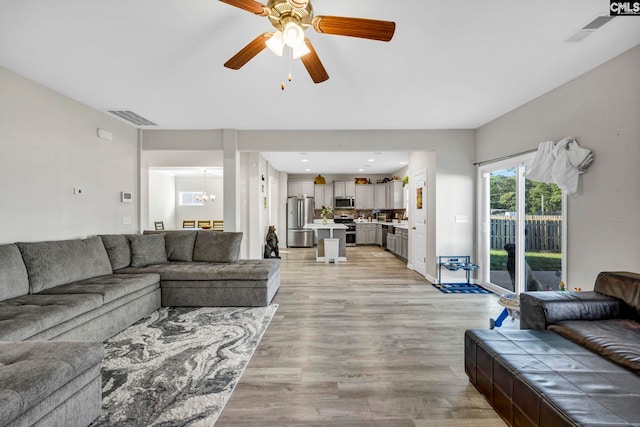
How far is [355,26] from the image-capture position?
5.75 feet

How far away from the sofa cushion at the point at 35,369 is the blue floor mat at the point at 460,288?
14.4 ft

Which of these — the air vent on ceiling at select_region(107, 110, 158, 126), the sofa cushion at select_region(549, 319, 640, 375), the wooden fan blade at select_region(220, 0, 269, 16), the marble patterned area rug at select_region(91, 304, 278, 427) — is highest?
the air vent on ceiling at select_region(107, 110, 158, 126)

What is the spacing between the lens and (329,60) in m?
2.73

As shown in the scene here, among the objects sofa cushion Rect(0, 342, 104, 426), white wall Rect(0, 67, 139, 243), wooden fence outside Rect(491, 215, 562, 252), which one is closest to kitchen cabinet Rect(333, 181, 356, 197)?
wooden fence outside Rect(491, 215, 562, 252)

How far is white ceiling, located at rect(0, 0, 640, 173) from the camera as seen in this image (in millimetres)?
2061

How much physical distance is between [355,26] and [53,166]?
379 centimetres

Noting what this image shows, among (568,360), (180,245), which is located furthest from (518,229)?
(180,245)

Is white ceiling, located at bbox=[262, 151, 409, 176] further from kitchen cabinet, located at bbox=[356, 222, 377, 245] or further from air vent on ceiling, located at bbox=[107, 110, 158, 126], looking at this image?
air vent on ceiling, located at bbox=[107, 110, 158, 126]

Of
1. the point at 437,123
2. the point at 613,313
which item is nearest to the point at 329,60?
the point at 437,123

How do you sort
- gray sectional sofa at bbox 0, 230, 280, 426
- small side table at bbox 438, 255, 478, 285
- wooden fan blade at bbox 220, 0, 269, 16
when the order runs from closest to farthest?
gray sectional sofa at bbox 0, 230, 280, 426 < wooden fan blade at bbox 220, 0, 269, 16 < small side table at bbox 438, 255, 478, 285

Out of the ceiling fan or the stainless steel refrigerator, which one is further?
the stainless steel refrigerator

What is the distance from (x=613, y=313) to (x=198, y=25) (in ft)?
12.6

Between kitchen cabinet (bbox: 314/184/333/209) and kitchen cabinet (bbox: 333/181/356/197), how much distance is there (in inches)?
7.1

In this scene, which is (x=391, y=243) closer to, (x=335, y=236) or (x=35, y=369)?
(x=335, y=236)
